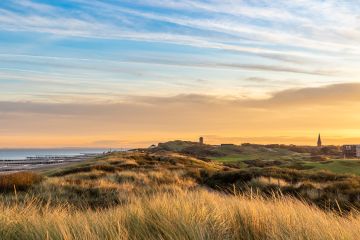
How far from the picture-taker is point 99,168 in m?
32.0

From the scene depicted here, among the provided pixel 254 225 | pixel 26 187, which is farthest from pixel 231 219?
pixel 26 187

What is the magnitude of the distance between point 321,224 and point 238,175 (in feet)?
62.8

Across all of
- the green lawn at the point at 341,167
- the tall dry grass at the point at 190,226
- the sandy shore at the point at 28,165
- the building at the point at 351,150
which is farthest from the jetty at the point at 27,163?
the tall dry grass at the point at 190,226

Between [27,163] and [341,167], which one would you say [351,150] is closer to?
[341,167]

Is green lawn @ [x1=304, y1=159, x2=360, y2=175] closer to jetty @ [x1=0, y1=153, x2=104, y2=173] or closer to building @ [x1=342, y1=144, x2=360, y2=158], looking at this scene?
jetty @ [x1=0, y1=153, x2=104, y2=173]

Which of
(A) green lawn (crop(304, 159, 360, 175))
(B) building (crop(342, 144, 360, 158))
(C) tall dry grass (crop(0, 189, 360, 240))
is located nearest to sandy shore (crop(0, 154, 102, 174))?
(A) green lawn (crop(304, 159, 360, 175))

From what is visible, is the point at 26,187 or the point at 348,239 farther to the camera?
the point at 26,187

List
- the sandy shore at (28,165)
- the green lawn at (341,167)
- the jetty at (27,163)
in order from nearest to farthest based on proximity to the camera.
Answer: the green lawn at (341,167) → the sandy shore at (28,165) → the jetty at (27,163)

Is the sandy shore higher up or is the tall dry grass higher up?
the tall dry grass

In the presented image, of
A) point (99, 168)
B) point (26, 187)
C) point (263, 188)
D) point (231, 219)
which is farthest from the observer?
point (99, 168)

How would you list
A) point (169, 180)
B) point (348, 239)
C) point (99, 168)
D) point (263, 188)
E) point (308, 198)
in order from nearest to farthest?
point (348, 239), point (308, 198), point (263, 188), point (169, 180), point (99, 168)

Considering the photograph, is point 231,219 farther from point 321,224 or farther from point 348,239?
point 348,239

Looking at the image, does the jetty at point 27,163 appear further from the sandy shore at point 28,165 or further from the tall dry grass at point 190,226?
the tall dry grass at point 190,226

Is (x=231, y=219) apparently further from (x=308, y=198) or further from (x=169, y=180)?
(x=169, y=180)
